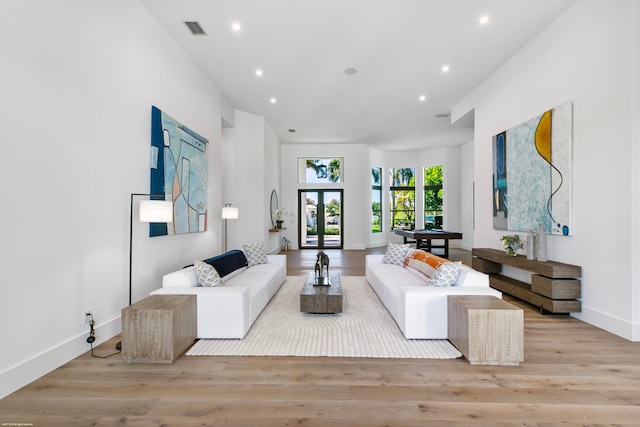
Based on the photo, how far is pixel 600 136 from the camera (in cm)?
332

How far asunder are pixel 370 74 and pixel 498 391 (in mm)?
4955

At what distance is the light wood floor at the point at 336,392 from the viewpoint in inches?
72.7

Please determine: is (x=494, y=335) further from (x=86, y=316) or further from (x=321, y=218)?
(x=321, y=218)

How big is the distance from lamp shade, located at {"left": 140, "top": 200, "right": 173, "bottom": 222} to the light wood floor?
1300mm

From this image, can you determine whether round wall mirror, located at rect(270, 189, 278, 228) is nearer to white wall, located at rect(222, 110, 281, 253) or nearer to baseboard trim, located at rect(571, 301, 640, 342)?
white wall, located at rect(222, 110, 281, 253)

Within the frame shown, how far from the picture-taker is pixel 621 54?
3.08 m

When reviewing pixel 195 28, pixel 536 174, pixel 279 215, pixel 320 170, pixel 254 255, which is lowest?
pixel 254 255

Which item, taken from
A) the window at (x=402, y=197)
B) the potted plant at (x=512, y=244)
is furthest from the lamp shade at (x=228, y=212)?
the window at (x=402, y=197)

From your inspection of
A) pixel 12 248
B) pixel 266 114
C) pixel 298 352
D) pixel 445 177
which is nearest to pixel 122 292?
pixel 12 248

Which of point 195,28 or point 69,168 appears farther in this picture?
point 195,28

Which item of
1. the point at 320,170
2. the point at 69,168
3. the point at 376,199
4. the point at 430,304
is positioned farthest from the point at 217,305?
the point at 376,199

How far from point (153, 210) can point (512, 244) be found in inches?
193

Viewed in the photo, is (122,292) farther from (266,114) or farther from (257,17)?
(266,114)

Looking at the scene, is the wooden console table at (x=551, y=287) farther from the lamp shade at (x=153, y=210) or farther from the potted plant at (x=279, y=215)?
the potted plant at (x=279, y=215)
